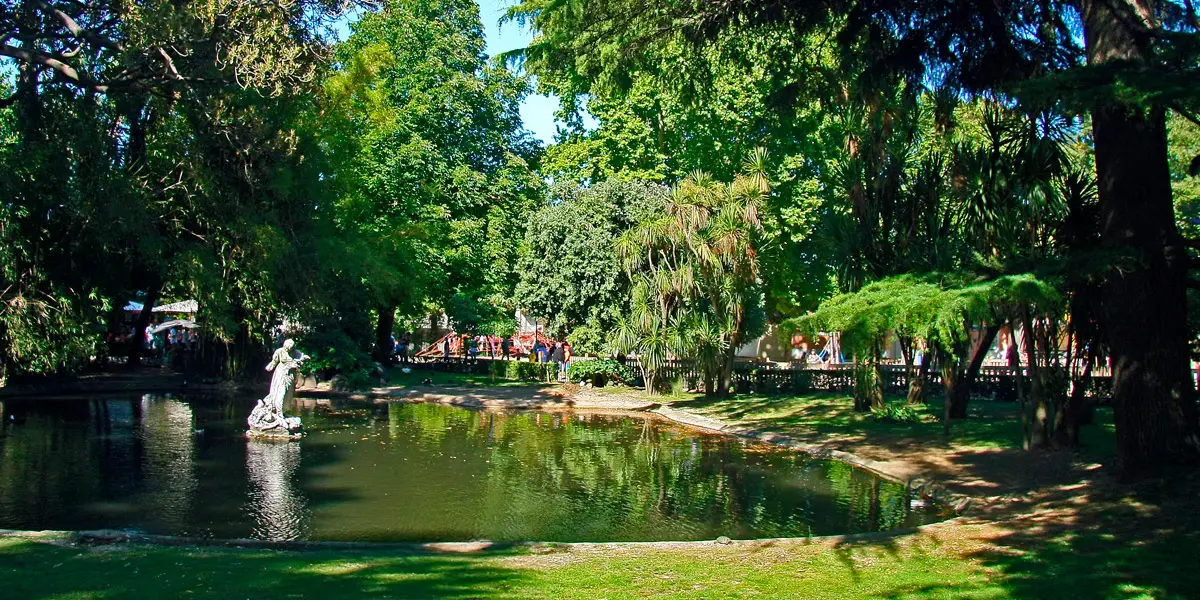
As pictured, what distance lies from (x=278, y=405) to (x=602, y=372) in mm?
14073

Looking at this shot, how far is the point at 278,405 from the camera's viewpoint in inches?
731

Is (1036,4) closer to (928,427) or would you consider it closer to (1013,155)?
(1013,155)

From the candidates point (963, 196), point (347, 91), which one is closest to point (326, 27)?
point (347, 91)

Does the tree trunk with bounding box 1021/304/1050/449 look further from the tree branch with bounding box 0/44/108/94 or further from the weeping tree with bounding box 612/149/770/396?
the tree branch with bounding box 0/44/108/94

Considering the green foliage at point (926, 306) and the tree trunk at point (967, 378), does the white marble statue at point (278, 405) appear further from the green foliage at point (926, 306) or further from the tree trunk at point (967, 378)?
the tree trunk at point (967, 378)

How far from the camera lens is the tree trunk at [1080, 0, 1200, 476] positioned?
34.2ft

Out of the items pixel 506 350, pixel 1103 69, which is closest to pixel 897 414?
pixel 1103 69

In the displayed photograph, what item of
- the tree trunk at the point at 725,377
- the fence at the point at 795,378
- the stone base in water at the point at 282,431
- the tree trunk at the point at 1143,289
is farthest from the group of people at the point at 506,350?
the tree trunk at the point at 1143,289

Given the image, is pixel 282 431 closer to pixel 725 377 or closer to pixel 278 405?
pixel 278 405

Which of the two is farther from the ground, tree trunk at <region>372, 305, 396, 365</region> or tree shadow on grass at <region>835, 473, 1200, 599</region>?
tree trunk at <region>372, 305, 396, 365</region>

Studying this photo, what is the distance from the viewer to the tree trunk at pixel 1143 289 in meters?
10.4

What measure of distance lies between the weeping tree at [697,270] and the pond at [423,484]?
4.86 meters

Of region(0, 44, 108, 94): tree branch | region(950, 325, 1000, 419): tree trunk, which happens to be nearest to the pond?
region(950, 325, 1000, 419): tree trunk

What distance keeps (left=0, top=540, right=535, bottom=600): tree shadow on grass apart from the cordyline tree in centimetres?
737
